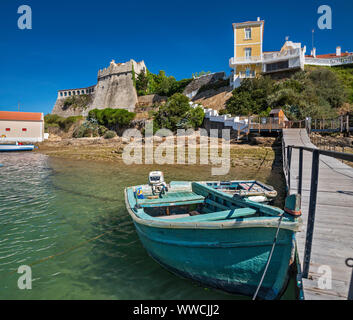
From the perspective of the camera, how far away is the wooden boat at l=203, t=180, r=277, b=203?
21.9 feet

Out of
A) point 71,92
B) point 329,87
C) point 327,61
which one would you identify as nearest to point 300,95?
point 329,87

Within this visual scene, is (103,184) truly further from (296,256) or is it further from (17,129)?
(17,129)

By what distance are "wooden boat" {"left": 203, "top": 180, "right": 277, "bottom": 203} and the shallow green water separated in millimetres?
2982

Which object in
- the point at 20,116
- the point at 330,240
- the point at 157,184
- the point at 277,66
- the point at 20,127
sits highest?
the point at 277,66

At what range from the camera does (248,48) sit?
110 feet

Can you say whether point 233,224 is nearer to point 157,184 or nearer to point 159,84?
point 157,184

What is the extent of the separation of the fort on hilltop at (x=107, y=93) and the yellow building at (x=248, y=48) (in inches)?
969

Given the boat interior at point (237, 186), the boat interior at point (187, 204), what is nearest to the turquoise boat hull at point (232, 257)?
the boat interior at point (187, 204)

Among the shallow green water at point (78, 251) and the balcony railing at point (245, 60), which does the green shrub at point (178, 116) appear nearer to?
the balcony railing at point (245, 60)

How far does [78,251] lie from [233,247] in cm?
381

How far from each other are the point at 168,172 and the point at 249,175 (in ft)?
16.2

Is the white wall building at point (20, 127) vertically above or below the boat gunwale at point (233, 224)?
above

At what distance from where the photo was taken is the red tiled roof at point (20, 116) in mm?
45062

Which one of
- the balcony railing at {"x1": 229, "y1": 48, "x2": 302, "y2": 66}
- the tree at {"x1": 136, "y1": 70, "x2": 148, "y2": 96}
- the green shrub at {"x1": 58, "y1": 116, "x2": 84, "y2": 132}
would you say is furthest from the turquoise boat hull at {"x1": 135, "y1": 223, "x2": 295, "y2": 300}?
the green shrub at {"x1": 58, "y1": 116, "x2": 84, "y2": 132}
